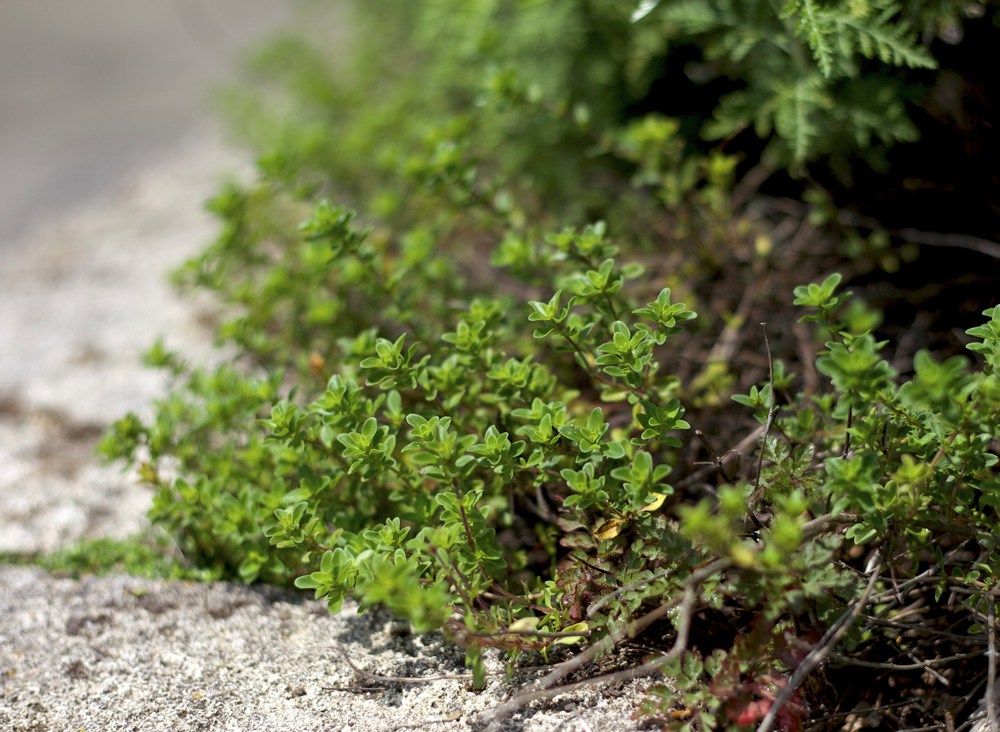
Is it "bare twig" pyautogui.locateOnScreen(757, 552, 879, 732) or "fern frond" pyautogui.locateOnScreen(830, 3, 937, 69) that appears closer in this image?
"bare twig" pyautogui.locateOnScreen(757, 552, 879, 732)

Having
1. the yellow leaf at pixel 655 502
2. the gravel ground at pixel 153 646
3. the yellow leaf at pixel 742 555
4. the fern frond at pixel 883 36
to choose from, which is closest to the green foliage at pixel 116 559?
the gravel ground at pixel 153 646

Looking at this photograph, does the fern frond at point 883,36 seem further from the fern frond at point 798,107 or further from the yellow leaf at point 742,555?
the yellow leaf at point 742,555

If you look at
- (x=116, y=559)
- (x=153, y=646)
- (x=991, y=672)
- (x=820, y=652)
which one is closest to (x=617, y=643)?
(x=820, y=652)

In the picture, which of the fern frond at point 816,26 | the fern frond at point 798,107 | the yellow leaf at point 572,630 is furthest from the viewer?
the fern frond at point 798,107

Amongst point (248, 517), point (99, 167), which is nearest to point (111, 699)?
point (248, 517)

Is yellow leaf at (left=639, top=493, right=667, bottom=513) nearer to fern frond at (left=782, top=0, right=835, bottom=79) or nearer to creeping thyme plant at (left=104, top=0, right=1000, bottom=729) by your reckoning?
creeping thyme plant at (left=104, top=0, right=1000, bottom=729)

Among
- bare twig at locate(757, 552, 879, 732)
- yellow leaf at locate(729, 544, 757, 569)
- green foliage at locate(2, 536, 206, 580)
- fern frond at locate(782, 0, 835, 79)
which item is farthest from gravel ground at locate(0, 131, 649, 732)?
fern frond at locate(782, 0, 835, 79)

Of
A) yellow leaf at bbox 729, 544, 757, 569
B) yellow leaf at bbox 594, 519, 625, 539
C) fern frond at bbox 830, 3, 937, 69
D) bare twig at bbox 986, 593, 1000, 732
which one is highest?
fern frond at bbox 830, 3, 937, 69

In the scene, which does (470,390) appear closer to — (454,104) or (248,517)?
(248,517)
